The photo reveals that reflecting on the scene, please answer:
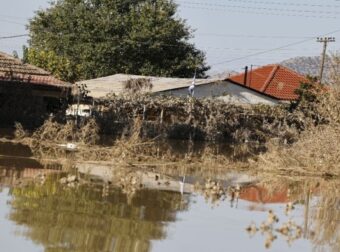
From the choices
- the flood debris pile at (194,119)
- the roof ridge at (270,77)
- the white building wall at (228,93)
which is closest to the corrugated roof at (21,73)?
the flood debris pile at (194,119)

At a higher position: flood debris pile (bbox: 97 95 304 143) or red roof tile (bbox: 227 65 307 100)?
red roof tile (bbox: 227 65 307 100)

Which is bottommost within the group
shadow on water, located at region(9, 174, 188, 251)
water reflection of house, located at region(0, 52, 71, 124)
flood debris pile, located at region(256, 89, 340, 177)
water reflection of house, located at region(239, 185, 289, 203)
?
shadow on water, located at region(9, 174, 188, 251)

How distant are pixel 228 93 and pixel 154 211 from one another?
118 ft

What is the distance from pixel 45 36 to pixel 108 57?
11.2 meters

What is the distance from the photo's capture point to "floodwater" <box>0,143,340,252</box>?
10438mm

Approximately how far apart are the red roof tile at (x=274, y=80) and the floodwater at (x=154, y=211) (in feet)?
142

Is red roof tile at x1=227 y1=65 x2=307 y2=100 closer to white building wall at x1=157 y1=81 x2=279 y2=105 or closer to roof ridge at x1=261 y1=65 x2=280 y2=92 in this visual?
roof ridge at x1=261 y1=65 x2=280 y2=92

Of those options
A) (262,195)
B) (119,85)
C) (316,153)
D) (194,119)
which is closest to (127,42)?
(119,85)

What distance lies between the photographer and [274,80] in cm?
6544

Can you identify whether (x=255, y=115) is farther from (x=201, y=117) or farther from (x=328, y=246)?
(x=328, y=246)

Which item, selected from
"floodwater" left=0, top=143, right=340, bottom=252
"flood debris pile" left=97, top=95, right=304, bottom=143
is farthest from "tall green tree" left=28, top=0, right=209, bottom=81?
"floodwater" left=0, top=143, right=340, bottom=252

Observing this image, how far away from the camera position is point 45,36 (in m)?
70.7

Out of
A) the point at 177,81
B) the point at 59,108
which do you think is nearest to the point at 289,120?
the point at 177,81

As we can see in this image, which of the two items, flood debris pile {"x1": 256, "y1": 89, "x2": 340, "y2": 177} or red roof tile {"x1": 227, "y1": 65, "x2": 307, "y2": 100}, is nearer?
flood debris pile {"x1": 256, "y1": 89, "x2": 340, "y2": 177}
